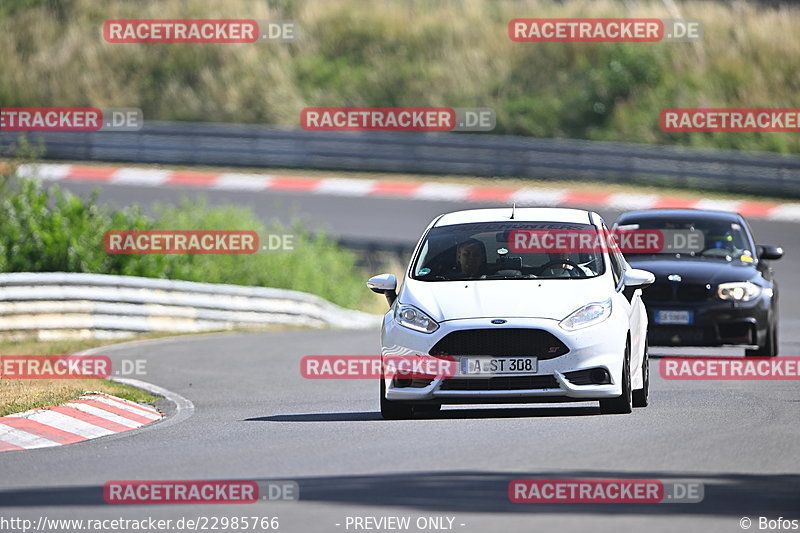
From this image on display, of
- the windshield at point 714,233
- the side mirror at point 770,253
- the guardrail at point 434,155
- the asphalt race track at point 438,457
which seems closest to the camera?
the asphalt race track at point 438,457

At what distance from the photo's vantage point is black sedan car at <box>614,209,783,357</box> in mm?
16812

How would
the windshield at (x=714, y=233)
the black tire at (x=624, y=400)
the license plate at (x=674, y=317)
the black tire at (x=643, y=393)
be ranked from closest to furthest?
1. the black tire at (x=624, y=400)
2. the black tire at (x=643, y=393)
3. the license plate at (x=674, y=317)
4. the windshield at (x=714, y=233)

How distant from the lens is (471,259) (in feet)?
41.2

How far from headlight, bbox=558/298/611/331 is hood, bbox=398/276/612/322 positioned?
0.14 ft

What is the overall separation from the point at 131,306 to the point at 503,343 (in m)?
11.5

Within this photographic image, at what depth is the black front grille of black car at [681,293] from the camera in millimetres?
16953

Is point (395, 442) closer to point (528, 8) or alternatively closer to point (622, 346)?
point (622, 346)

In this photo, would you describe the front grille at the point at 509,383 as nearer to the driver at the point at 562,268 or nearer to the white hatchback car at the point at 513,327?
the white hatchback car at the point at 513,327

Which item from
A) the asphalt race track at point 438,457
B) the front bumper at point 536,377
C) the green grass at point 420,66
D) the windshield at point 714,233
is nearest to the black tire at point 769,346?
the windshield at point 714,233

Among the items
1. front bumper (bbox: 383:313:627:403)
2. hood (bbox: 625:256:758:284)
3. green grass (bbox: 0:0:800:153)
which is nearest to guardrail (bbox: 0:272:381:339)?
hood (bbox: 625:256:758:284)

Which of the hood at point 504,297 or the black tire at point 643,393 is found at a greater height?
the hood at point 504,297

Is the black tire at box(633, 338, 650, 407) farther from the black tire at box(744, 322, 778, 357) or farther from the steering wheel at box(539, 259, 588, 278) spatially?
the black tire at box(744, 322, 778, 357)

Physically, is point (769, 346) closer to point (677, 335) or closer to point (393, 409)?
point (677, 335)

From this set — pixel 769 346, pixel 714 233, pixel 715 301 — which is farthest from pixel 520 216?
pixel 714 233
